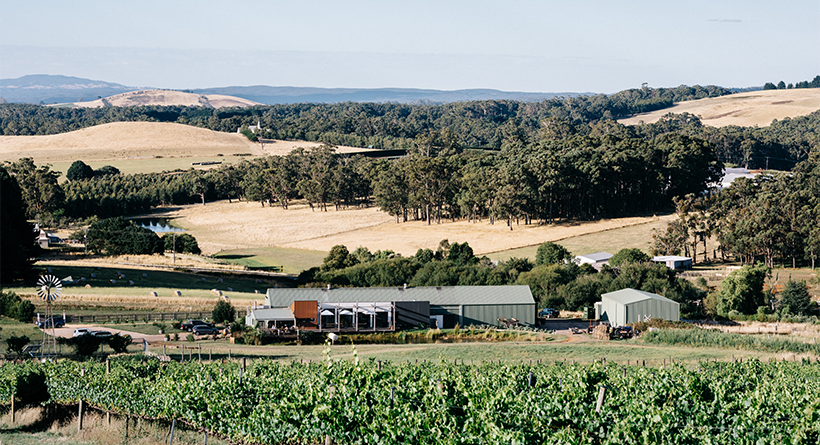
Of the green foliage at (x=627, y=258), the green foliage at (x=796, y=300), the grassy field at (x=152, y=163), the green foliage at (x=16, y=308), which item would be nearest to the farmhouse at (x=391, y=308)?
the green foliage at (x=16, y=308)

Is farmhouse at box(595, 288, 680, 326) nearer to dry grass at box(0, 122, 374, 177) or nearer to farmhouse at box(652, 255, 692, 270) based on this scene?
farmhouse at box(652, 255, 692, 270)

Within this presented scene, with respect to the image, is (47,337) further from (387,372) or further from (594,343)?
(594,343)

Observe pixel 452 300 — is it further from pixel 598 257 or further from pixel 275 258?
pixel 275 258

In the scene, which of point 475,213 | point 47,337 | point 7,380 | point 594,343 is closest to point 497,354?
point 594,343

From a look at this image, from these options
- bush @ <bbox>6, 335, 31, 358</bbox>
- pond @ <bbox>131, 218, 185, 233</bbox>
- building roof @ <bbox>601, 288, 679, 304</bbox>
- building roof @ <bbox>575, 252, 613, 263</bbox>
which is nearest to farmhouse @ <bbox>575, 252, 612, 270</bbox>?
building roof @ <bbox>575, 252, 613, 263</bbox>

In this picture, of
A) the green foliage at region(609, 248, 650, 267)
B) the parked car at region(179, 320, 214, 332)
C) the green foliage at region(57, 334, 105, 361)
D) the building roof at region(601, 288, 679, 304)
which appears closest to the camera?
the green foliage at region(57, 334, 105, 361)

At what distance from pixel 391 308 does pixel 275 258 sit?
41.8m

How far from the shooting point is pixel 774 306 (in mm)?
53719

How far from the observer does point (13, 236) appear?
201ft

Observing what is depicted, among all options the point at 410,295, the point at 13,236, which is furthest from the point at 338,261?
the point at 13,236

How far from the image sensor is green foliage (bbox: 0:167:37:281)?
2391 inches

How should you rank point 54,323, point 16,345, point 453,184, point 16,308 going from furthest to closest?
point 453,184
point 16,308
point 54,323
point 16,345

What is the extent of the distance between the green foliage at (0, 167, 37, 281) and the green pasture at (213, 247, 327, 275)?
2214 centimetres

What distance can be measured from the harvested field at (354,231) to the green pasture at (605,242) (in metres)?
1.88
